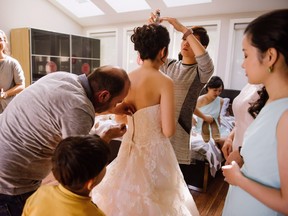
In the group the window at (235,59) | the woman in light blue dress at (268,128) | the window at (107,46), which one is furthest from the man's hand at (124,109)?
the window at (107,46)

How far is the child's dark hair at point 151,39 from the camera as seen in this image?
1.34 m

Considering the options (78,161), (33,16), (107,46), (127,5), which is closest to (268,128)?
(78,161)

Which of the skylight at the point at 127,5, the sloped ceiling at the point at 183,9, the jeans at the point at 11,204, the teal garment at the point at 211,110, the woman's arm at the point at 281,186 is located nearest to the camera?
the woman's arm at the point at 281,186

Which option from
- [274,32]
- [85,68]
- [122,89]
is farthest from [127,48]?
[274,32]

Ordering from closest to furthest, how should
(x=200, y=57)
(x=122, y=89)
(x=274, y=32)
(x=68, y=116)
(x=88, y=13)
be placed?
1. (x=274, y=32)
2. (x=68, y=116)
3. (x=122, y=89)
4. (x=200, y=57)
5. (x=88, y=13)

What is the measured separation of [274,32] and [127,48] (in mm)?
5369

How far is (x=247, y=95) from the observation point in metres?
1.45

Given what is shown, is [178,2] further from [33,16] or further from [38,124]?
[38,124]

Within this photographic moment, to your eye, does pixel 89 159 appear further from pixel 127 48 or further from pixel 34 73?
pixel 127 48

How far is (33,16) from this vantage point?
5176mm

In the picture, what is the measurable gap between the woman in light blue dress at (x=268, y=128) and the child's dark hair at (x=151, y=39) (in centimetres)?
62

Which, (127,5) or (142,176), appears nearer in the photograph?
(142,176)

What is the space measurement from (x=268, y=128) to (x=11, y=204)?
1.09m

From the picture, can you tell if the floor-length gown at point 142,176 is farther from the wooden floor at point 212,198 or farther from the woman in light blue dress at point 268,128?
the wooden floor at point 212,198
